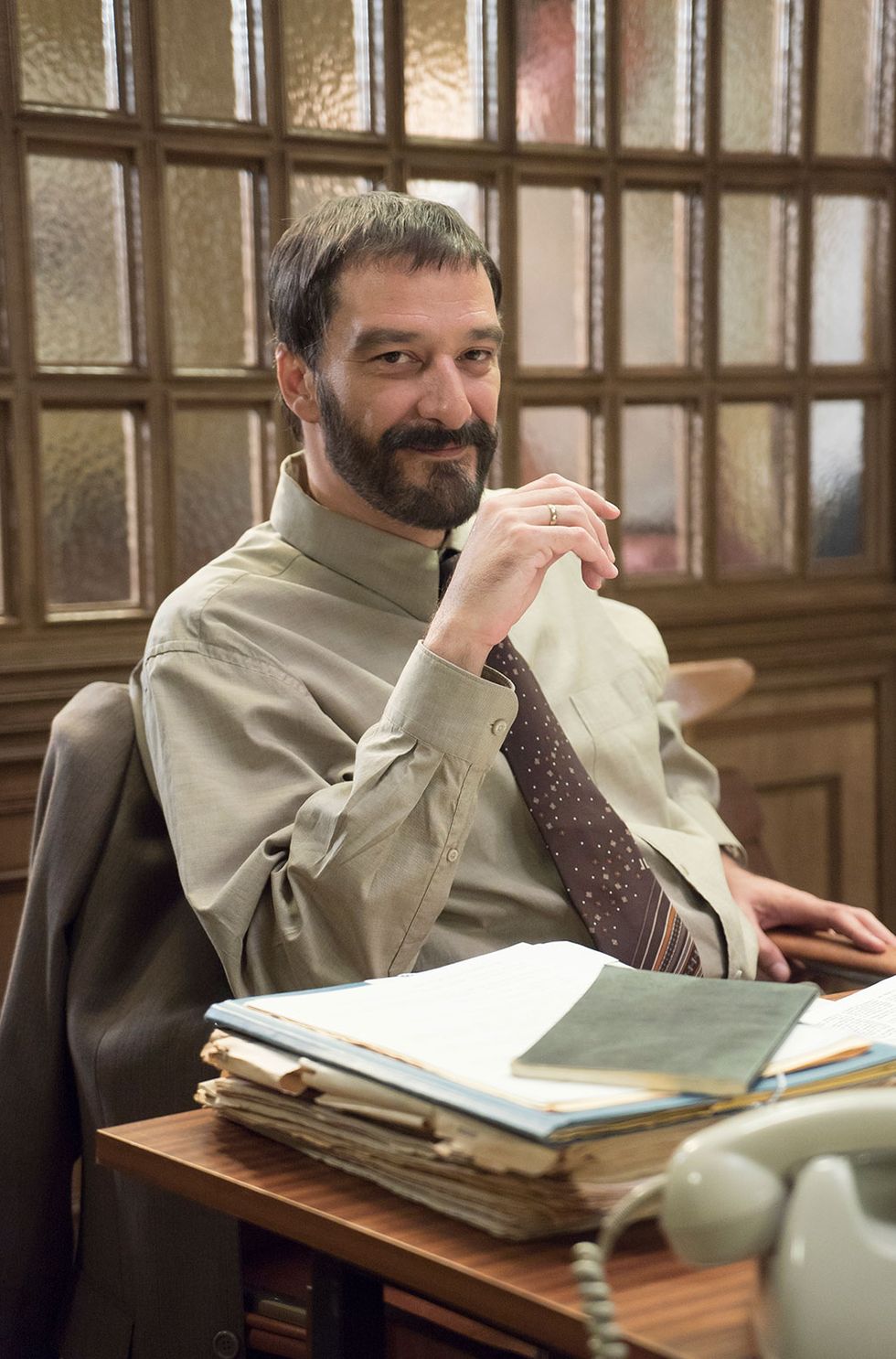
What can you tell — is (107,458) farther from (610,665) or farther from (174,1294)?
(174,1294)

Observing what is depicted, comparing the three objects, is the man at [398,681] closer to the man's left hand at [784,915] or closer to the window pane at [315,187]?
the man's left hand at [784,915]

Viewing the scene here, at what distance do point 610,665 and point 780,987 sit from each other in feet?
2.97

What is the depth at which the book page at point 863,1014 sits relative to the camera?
1033 millimetres

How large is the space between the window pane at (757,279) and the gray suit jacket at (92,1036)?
2.06m

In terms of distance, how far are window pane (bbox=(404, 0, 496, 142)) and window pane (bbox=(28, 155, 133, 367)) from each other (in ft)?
1.92

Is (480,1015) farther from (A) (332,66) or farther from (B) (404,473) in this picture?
(A) (332,66)

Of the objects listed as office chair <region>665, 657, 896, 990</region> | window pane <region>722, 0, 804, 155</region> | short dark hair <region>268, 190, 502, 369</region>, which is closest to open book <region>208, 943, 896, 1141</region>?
short dark hair <region>268, 190, 502, 369</region>

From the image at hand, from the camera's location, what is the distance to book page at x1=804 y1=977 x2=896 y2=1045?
1033mm

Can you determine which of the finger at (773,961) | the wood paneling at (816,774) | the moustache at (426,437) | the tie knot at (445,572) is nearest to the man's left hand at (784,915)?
the finger at (773,961)

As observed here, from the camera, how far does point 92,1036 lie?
4.69ft

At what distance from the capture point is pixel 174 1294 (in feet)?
4.44

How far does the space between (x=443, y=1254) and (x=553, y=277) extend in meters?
2.50

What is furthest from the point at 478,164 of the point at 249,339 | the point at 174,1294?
the point at 174,1294

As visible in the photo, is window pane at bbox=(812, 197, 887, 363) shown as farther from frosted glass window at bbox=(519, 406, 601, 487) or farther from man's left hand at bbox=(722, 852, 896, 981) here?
man's left hand at bbox=(722, 852, 896, 981)
